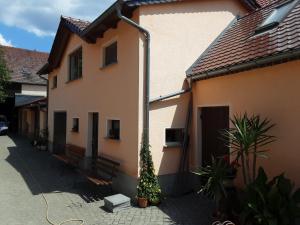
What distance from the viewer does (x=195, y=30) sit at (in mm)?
9383

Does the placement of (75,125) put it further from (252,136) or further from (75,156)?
(252,136)

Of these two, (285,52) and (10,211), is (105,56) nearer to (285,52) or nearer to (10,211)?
(10,211)

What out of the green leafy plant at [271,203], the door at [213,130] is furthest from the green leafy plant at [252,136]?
the door at [213,130]

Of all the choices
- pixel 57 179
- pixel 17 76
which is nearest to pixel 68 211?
pixel 57 179

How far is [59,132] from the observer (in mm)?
17219

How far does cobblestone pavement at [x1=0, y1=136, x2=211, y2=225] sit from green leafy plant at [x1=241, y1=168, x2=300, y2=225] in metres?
1.44

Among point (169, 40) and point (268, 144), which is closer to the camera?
point (268, 144)

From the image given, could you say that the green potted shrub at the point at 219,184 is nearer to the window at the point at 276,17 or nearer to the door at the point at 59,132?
the window at the point at 276,17

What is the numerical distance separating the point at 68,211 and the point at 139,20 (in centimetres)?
513

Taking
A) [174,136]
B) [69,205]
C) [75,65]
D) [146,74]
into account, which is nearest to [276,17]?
[146,74]

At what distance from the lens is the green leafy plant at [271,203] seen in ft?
17.3

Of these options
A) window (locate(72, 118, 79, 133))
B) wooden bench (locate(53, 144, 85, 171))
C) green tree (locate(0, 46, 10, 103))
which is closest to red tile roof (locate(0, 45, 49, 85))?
green tree (locate(0, 46, 10, 103))

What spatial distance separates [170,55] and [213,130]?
2.34m

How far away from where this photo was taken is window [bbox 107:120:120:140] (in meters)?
9.92
